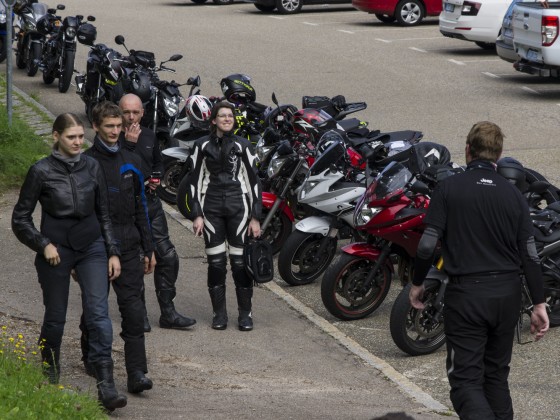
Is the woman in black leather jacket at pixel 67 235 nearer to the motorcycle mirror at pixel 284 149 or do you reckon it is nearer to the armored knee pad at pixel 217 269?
the armored knee pad at pixel 217 269

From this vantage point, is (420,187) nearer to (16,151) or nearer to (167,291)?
(167,291)

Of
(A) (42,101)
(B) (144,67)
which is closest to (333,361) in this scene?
(B) (144,67)

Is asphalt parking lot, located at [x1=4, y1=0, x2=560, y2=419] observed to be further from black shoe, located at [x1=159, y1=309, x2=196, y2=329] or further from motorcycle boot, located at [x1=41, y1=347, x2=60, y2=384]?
motorcycle boot, located at [x1=41, y1=347, x2=60, y2=384]

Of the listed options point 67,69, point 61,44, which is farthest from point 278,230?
point 61,44

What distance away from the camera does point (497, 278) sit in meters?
6.10

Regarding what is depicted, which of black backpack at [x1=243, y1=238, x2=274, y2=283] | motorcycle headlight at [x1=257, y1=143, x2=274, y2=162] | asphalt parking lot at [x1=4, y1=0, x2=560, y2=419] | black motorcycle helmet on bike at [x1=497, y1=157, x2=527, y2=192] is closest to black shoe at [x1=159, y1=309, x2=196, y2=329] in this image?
black backpack at [x1=243, y1=238, x2=274, y2=283]

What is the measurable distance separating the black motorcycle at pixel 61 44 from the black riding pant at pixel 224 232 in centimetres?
898

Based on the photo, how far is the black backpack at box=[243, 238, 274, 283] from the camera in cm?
908

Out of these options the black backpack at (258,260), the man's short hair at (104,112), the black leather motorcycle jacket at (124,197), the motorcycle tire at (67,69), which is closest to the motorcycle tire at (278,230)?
the black backpack at (258,260)

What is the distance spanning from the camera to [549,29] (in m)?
18.4

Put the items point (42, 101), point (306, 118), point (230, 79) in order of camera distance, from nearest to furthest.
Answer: point (306, 118)
point (230, 79)
point (42, 101)

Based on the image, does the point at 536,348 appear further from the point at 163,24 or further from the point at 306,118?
the point at 163,24

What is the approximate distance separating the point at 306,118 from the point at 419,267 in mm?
5072

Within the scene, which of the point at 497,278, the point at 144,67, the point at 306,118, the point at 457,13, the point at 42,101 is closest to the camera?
the point at 497,278
